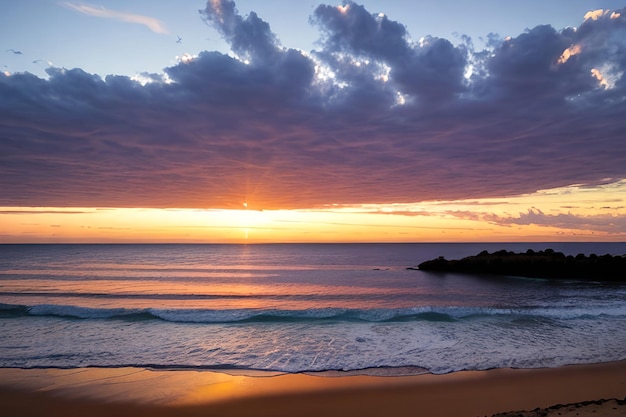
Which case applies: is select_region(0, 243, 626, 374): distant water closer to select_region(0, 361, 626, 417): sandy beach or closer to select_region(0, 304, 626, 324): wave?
select_region(0, 304, 626, 324): wave

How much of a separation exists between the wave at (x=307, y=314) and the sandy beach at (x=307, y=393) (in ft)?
27.8

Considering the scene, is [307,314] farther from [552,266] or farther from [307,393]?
[552,266]

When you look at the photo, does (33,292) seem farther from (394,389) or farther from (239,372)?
(394,389)

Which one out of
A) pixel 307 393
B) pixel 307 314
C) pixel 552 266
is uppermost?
pixel 552 266

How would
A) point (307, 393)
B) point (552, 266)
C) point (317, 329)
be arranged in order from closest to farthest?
1. point (307, 393)
2. point (317, 329)
3. point (552, 266)

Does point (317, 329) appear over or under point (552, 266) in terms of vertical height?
under

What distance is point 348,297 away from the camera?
30.3 m

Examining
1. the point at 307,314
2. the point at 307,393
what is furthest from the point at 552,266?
the point at 307,393

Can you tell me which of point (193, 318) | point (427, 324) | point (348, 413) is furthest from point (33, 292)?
point (348, 413)

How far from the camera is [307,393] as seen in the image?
10672 mm

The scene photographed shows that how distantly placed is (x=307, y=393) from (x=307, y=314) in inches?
439

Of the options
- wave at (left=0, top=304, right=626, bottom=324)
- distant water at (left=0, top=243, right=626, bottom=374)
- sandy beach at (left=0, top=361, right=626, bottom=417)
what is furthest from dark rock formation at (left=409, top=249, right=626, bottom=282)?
sandy beach at (left=0, top=361, right=626, bottom=417)

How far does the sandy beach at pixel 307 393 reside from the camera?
31.3 feet

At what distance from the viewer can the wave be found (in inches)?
819
